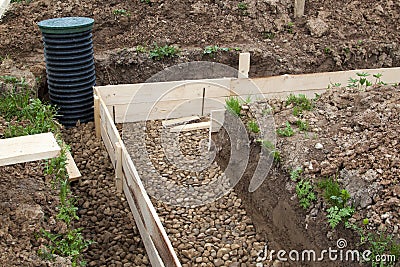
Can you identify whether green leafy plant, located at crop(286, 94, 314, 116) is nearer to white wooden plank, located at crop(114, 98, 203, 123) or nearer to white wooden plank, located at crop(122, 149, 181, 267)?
white wooden plank, located at crop(114, 98, 203, 123)

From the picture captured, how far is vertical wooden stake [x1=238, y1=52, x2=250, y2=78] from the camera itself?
6414mm

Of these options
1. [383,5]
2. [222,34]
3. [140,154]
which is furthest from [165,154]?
[383,5]

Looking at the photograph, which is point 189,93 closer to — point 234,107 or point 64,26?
point 234,107

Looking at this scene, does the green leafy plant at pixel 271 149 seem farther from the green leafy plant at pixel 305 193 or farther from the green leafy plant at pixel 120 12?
the green leafy plant at pixel 120 12

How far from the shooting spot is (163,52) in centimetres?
666

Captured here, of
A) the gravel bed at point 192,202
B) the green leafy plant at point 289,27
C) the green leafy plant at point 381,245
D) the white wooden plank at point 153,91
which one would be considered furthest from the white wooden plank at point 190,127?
the green leafy plant at point 381,245

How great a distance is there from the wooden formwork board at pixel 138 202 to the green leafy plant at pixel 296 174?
3.96ft

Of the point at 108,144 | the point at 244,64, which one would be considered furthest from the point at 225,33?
the point at 108,144

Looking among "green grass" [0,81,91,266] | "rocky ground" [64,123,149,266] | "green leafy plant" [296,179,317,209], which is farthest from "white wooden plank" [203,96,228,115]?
"green leafy plant" [296,179,317,209]

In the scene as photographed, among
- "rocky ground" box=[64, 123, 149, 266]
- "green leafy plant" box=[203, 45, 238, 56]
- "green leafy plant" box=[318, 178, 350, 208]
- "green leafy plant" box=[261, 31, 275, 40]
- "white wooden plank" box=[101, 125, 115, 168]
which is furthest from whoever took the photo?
"green leafy plant" box=[261, 31, 275, 40]

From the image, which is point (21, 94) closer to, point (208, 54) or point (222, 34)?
point (208, 54)
